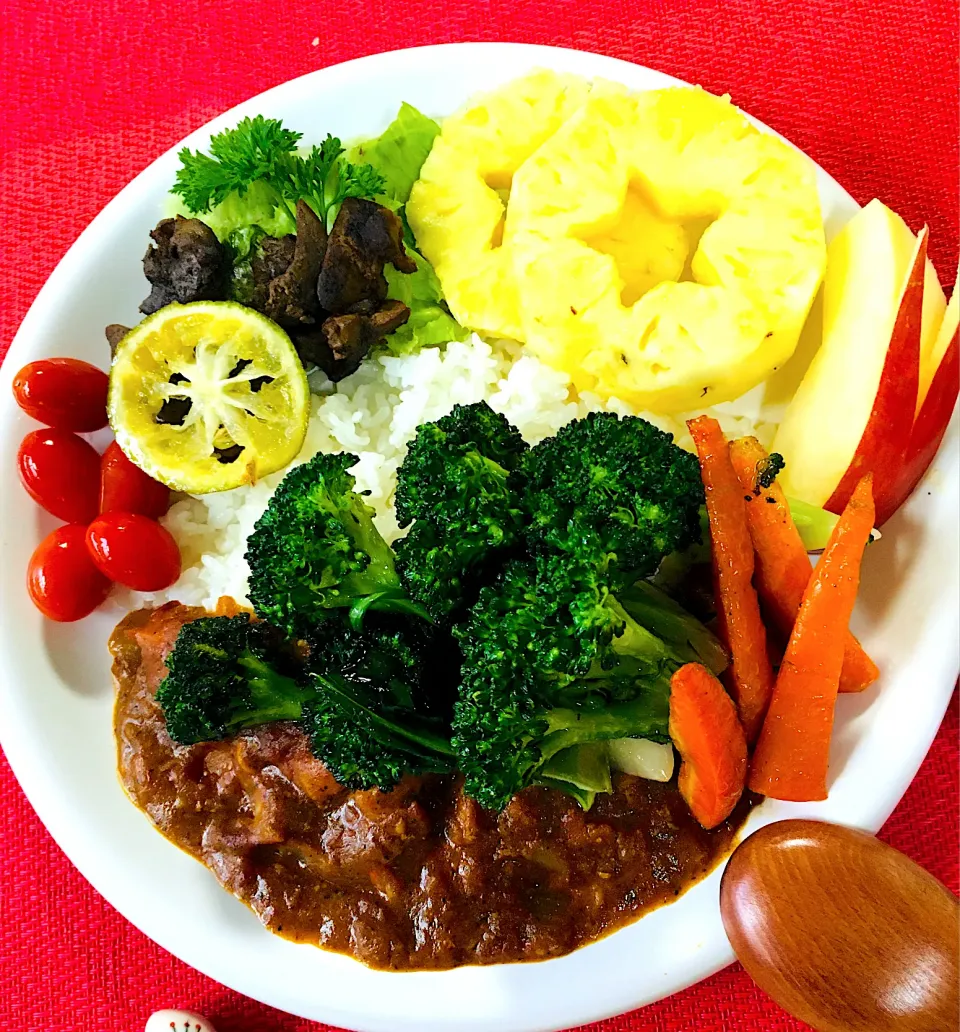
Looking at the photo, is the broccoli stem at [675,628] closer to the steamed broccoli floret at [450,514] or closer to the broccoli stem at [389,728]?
the steamed broccoli floret at [450,514]

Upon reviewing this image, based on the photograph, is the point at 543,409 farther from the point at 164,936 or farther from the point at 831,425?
the point at 164,936

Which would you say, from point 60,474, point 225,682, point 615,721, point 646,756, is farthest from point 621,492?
point 60,474

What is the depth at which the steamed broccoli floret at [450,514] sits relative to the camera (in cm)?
182

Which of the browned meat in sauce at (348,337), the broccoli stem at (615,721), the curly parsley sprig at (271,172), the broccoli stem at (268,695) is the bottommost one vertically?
Result: the broccoli stem at (268,695)

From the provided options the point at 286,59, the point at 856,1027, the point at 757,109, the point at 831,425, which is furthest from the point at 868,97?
the point at 856,1027

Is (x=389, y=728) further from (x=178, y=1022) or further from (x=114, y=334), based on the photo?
(x=114, y=334)

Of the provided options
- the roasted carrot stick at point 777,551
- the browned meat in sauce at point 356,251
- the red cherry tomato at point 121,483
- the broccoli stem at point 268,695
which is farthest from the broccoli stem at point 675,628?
the red cherry tomato at point 121,483

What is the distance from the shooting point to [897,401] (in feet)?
6.50

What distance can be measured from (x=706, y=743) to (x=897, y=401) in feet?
2.90

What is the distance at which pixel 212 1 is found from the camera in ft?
10.1

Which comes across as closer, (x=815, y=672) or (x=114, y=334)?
(x=815, y=672)

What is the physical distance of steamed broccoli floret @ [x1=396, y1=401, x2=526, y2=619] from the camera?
1.82 m

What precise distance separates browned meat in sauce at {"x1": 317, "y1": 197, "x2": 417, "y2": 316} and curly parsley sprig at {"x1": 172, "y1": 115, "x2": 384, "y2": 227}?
3.8 inches

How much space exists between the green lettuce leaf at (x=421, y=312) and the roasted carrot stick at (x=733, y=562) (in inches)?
33.8
